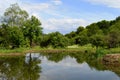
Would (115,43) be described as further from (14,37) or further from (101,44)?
(14,37)

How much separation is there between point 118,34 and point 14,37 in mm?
25294

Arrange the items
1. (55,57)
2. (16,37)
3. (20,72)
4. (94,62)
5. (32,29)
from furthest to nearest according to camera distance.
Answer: (32,29), (16,37), (55,57), (94,62), (20,72)

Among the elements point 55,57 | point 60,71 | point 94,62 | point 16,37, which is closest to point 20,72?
point 60,71

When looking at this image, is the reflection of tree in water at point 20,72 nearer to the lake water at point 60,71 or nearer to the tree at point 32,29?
the lake water at point 60,71

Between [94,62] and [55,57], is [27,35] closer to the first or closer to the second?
[55,57]

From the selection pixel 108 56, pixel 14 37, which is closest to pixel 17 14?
pixel 14 37

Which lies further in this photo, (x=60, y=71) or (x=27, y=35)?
(x=27, y=35)

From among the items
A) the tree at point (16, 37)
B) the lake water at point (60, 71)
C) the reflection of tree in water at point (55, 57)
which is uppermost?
the tree at point (16, 37)

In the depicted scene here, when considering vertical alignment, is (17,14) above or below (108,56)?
above

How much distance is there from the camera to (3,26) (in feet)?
254

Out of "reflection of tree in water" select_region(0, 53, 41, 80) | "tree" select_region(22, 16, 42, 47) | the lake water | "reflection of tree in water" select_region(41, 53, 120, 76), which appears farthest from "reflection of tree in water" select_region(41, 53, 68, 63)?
"tree" select_region(22, 16, 42, 47)

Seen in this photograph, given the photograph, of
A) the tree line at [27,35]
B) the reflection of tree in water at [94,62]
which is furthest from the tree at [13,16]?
the reflection of tree in water at [94,62]

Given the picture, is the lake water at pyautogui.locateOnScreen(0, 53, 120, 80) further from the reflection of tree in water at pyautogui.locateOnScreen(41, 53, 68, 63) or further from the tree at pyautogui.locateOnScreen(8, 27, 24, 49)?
the tree at pyautogui.locateOnScreen(8, 27, 24, 49)

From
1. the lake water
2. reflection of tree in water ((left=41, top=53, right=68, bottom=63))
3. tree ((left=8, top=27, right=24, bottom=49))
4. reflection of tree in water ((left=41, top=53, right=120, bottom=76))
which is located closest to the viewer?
the lake water
